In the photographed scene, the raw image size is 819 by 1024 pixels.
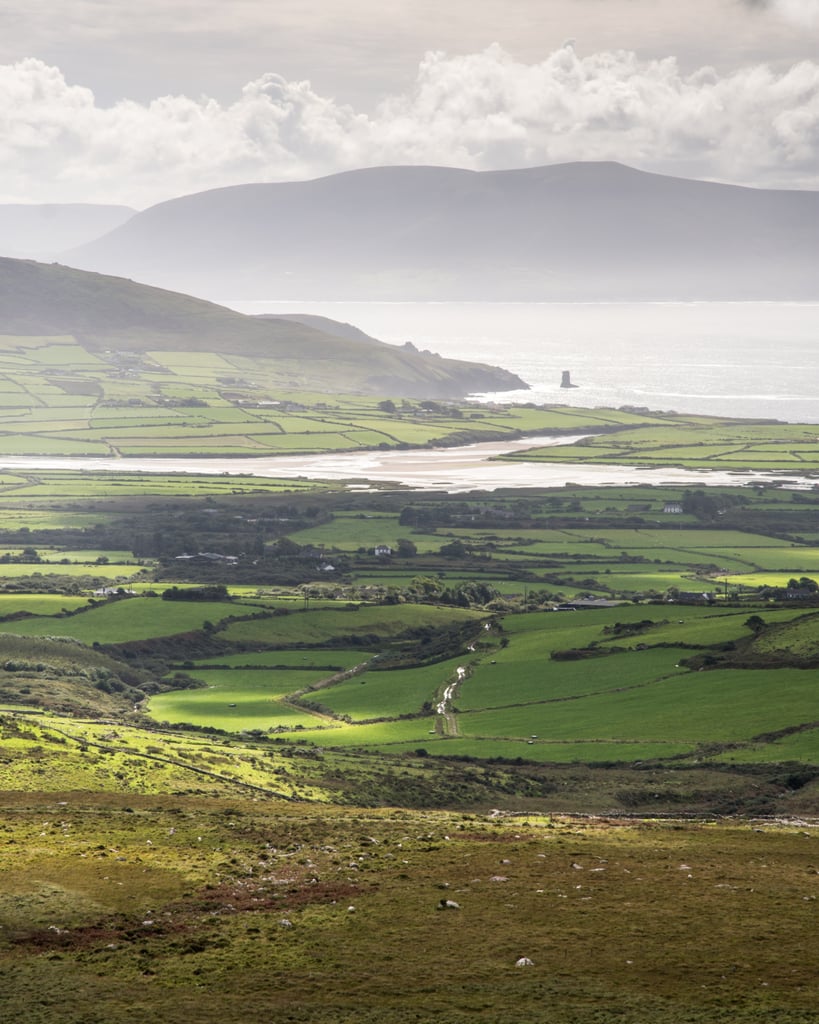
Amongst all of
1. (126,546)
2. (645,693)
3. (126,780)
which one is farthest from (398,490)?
(126,780)

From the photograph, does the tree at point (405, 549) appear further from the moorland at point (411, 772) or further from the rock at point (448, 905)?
the rock at point (448, 905)

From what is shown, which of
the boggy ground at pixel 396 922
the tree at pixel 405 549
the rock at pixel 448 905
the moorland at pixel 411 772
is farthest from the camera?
the tree at pixel 405 549

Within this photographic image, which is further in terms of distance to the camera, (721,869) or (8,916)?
(721,869)

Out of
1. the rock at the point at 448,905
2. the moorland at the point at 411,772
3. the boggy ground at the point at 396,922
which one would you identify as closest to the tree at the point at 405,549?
the moorland at the point at 411,772

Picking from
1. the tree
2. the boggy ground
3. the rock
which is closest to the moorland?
the boggy ground

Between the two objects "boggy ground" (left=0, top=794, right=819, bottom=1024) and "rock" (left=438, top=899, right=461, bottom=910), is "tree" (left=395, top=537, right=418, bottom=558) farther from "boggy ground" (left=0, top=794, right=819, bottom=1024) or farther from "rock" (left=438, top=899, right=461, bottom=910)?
"rock" (left=438, top=899, right=461, bottom=910)

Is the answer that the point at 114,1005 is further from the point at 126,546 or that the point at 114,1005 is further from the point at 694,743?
the point at 126,546

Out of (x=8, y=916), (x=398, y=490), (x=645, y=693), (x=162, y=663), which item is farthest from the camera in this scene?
(x=398, y=490)
